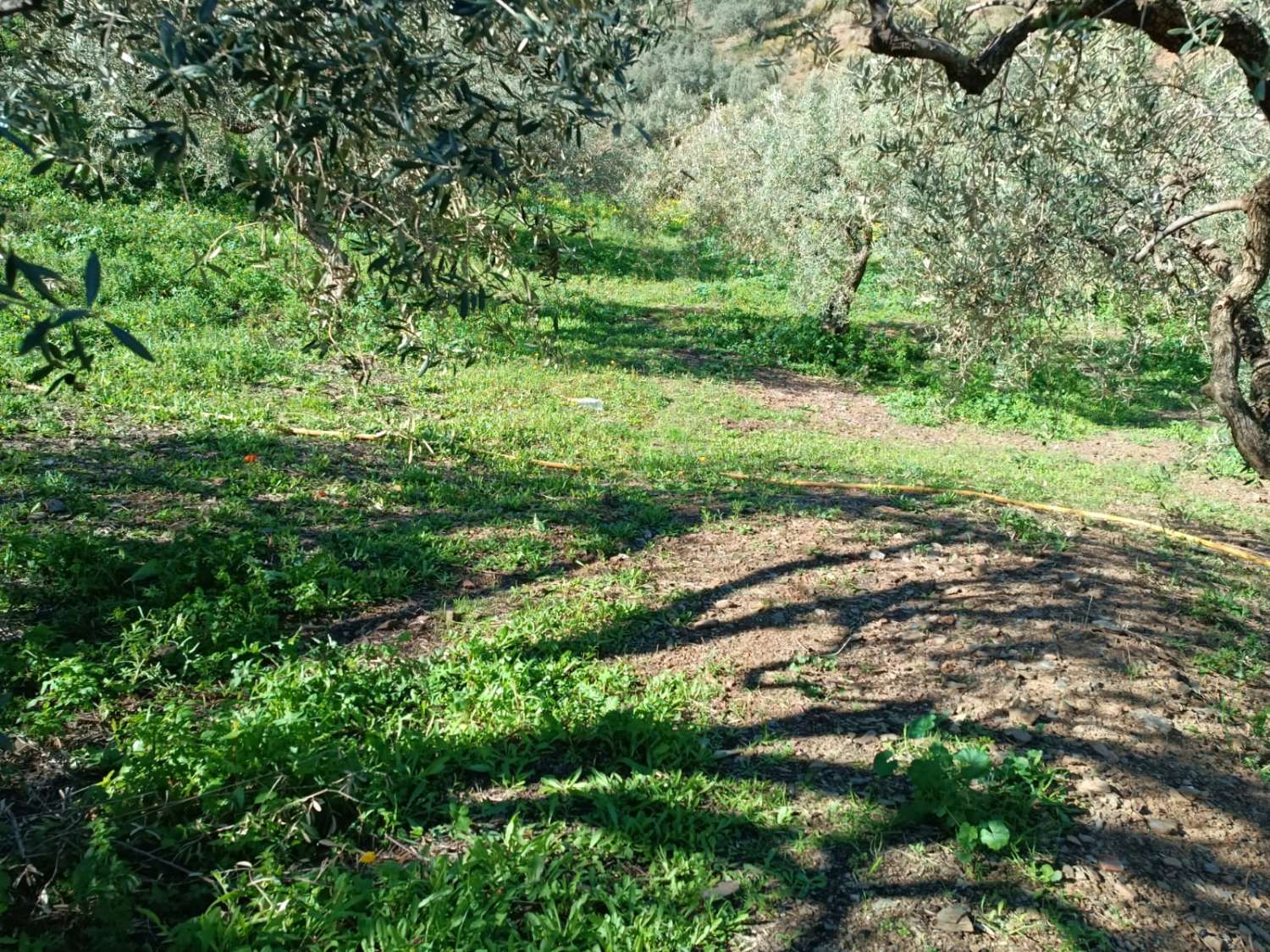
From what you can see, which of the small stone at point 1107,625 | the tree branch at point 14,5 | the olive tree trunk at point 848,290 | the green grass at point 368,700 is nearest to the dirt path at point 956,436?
the green grass at point 368,700

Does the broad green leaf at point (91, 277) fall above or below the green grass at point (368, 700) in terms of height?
above

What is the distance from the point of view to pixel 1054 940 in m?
2.58

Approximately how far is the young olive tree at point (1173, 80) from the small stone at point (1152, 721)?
→ 100 inches

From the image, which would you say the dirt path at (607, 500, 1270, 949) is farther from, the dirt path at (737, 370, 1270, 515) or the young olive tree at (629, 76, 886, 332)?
the young olive tree at (629, 76, 886, 332)

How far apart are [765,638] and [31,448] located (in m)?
5.27

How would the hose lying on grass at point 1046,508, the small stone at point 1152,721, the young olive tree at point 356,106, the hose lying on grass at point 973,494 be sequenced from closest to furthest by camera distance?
the young olive tree at point 356,106, the small stone at point 1152,721, the hose lying on grass at point 1046,508, the hose lying on grass at point 973,494

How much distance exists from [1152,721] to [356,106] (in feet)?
12.6

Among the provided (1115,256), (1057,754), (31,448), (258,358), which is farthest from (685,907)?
(258,358)

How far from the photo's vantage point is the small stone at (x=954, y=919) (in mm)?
2615

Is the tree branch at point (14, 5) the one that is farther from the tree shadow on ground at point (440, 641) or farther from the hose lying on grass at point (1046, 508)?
the hose lying on grass at point (1046, 508)

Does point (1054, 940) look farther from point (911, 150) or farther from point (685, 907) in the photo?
point (911, 150)

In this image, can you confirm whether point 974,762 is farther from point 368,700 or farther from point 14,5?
point 14,5

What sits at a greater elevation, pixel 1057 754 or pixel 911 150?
pixel 911 150

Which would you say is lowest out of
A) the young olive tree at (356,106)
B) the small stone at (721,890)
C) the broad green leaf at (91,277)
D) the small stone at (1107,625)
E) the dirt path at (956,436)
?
the small stone at (721,890)
